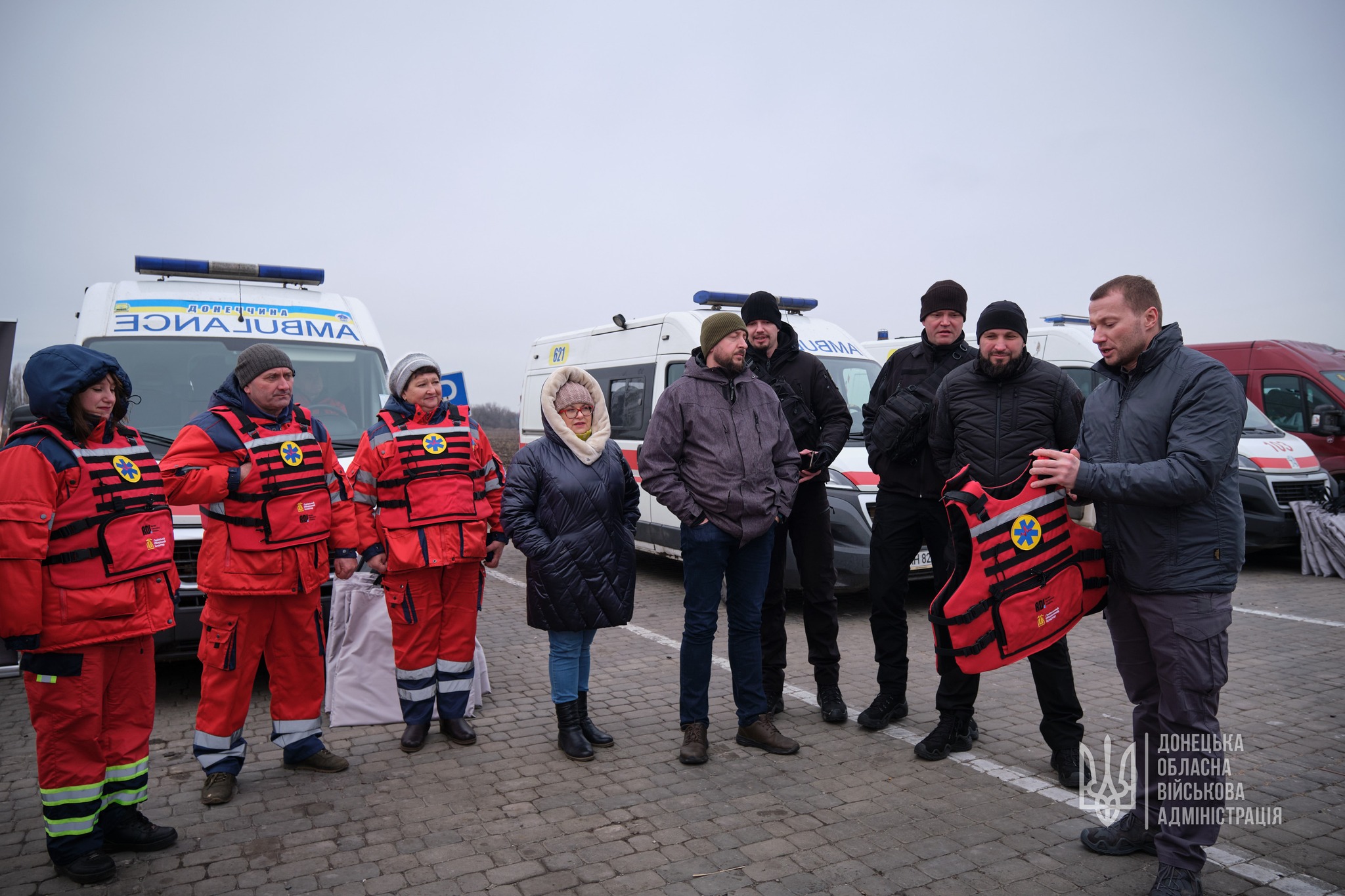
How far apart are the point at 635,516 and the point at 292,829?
209cm

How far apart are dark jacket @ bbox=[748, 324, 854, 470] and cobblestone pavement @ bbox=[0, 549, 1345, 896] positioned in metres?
1.58

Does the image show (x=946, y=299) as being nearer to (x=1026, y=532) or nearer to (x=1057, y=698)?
(x=1026, y=532)

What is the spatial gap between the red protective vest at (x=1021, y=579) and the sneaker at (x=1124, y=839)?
710 mm

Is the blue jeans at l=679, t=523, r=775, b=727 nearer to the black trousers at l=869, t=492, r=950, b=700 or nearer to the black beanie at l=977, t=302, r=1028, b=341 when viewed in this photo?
the black trousers at l=869, t=492, r=950, b=700

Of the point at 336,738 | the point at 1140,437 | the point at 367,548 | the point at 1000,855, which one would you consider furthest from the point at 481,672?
the point at 1140,437

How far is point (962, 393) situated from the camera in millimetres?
4102

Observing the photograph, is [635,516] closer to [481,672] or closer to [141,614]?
[481,672]

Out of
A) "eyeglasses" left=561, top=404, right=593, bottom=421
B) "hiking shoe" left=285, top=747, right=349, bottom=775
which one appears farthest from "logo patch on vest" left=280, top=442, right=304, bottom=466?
"hiking shoe" left=285, top=747, right=349, bottom=775

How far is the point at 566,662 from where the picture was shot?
4.41 m

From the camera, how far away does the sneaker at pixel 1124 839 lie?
325 centimetres

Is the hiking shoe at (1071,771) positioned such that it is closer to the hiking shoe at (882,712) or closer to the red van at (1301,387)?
the hiking shoe at (882,712)

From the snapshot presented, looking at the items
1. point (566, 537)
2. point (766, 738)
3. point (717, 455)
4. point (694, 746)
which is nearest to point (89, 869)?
point (566, 537)

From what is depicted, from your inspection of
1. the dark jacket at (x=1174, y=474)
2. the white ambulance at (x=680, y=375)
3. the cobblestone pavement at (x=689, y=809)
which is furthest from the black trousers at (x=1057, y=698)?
the white ambulance at (x=680, y=375)

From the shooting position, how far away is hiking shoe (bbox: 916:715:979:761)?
4211 millimetres
